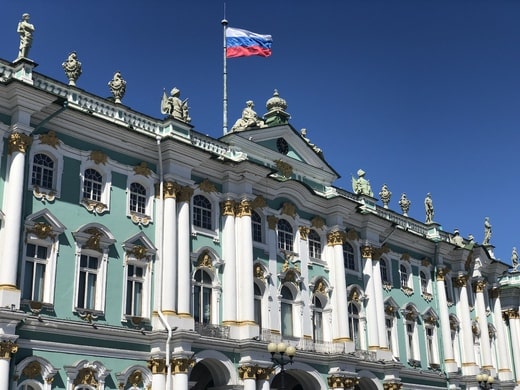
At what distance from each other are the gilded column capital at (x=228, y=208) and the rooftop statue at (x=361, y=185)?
11.3 metres

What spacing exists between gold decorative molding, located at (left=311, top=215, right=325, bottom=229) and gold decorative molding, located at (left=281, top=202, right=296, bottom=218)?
1.63 m

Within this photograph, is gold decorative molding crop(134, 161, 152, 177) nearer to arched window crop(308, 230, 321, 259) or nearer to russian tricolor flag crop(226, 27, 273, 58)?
russian tricolor flag crop(226, 27, 273, 58)

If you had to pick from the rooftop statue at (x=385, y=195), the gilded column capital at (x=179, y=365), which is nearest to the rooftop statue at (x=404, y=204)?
the rooftop statue at (x=385, y=195)

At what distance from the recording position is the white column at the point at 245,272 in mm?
32062

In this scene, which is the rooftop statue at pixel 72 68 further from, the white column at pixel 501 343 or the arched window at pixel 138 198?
the white column at pixel 501 343

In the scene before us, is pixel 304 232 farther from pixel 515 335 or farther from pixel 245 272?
pixel 515 335

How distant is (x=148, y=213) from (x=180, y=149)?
3.07m

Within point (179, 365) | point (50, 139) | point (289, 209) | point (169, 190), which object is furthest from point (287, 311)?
point (50, 139)

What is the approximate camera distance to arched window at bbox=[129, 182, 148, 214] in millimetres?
30469

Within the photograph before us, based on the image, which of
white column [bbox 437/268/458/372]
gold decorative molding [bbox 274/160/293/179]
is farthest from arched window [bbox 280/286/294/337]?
white column [bbox 437/268/458/372]

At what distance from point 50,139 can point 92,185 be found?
2506mm

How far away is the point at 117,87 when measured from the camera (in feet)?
102

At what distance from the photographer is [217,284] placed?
3225cm

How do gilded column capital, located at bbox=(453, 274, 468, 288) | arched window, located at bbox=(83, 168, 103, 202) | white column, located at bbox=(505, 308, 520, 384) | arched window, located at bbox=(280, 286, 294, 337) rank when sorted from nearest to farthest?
arched window, located at bbox=(83, 168, 103, 202) < arched window, located at bbox=(280, 286, 294, 337) < gilded column capital, located at bbox=(453, 274, 468, 288) < white column, located at bbox=(505, 308, 520, 384)
